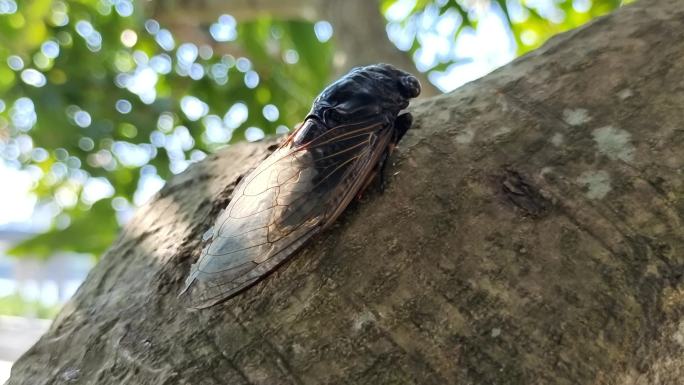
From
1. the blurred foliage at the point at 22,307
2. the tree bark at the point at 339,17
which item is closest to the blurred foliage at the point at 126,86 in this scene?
the tree bark at the point at 339,17

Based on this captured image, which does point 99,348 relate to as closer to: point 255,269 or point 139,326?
point 139,326

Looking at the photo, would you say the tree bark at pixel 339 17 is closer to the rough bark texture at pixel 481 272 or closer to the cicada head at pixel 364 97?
the cicada head at pixel 364 97

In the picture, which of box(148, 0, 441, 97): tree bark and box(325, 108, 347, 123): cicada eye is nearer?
box(325, 108, 347, 123): cicada eye

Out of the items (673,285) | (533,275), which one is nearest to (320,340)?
(533,275)

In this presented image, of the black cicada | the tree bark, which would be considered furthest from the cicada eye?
the tree bark

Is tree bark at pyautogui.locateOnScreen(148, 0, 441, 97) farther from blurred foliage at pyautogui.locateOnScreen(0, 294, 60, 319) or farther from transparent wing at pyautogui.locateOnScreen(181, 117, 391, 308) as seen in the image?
blurred foliage at pyautogui.locateOnScreen(0, 294, 60, 319)

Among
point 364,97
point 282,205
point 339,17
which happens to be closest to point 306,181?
point 282,205
